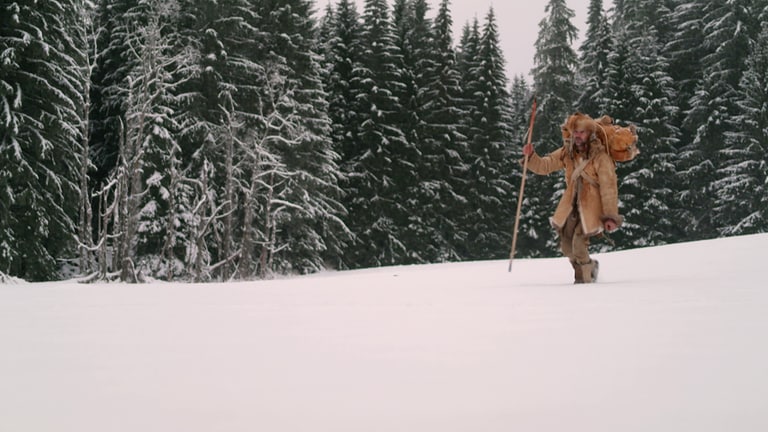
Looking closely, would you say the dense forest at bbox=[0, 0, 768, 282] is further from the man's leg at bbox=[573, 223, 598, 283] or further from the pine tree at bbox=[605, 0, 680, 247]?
the man's leg at bbox=[573, 223, 598, 283]

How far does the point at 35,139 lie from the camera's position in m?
14.7

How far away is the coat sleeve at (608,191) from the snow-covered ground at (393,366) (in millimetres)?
2118

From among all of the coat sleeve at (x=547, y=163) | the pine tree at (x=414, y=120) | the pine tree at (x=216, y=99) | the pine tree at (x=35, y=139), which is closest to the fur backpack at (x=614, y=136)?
the coat sleeve at (x=547, y=163)

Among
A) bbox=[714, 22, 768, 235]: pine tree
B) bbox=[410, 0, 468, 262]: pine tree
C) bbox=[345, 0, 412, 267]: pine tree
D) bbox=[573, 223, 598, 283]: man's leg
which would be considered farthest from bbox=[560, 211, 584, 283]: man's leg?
bbox=[714, 22, 768, 235]: pine tree

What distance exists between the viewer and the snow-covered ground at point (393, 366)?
5.45 ft

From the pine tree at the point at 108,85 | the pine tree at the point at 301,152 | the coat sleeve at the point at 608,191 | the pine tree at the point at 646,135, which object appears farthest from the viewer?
the pine tree at the point at 646,135

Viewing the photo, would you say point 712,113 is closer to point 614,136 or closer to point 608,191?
point 614,136

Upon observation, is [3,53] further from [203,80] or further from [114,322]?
[114,322]

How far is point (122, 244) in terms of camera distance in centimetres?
1466

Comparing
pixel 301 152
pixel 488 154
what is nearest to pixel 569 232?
pixel 301 152

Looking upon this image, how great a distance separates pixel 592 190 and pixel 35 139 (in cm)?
1405

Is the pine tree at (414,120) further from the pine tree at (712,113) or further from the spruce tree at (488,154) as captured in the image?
the pine tree at (712,113)

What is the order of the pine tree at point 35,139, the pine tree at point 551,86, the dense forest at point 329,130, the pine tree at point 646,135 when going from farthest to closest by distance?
1. the pine tree at point 551,86
2. the pine tree at point 646,135
3. the dense forest at point 329,130
4. the pine tree at point 35,139

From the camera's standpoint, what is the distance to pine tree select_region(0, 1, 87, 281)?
1402cm
